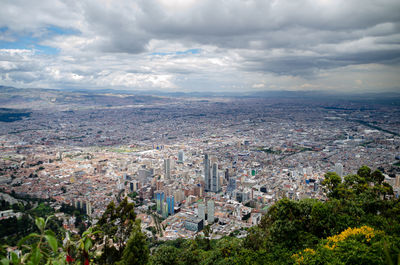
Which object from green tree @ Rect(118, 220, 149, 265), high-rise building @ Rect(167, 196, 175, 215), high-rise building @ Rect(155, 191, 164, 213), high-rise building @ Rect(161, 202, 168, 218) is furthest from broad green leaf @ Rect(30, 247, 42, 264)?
high-rise building @ Rect(155, 191, 164, 213)

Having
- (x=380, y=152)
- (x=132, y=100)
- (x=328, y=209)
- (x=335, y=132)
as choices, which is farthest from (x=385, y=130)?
(x=132, y=100)

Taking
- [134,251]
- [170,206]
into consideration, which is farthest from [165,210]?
[134,251]

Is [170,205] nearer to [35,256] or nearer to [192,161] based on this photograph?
[192,161]

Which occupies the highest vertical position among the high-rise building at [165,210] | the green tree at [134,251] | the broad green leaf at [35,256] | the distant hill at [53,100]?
the distant hill at [53,100]

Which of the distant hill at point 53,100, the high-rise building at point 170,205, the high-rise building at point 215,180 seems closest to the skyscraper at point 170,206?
the high-rise building at point 170,205

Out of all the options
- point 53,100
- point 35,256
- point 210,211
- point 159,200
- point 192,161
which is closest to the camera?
point 35,256

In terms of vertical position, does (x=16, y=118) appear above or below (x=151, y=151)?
above

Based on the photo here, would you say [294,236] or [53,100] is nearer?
[294,236]

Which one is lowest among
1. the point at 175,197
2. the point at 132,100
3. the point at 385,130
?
the point at 175,197

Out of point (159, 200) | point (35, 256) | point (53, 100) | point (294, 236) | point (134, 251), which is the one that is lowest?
point (159, 200)

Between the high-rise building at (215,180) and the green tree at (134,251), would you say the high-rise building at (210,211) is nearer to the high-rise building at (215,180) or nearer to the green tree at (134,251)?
the high-rise building at (215,180)

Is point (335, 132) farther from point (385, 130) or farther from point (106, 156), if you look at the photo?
point (106, 156)
